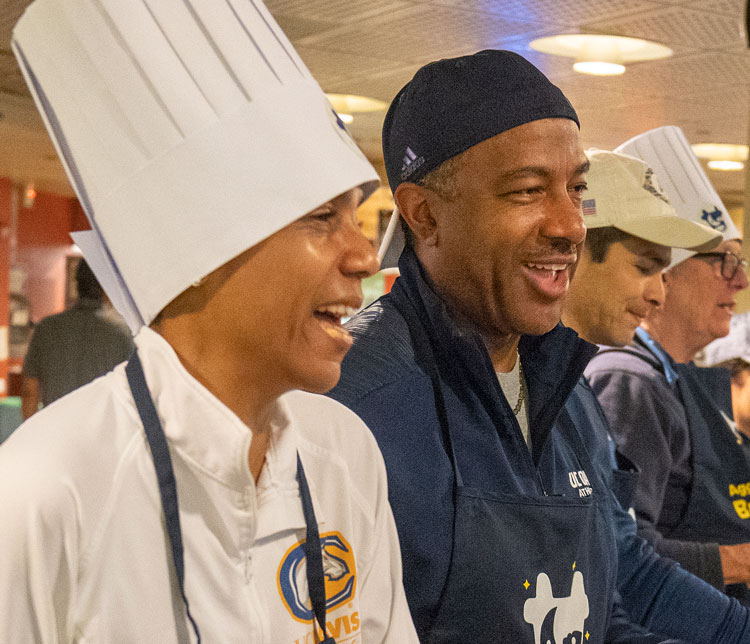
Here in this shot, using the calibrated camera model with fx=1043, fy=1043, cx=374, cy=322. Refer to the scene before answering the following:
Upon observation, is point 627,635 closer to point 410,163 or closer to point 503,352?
point 503,352

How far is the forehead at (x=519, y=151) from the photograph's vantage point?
153 cm

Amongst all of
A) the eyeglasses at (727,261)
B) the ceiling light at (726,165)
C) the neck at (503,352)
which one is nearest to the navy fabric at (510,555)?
the neck at (503,352)

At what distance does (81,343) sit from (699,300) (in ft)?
9.55

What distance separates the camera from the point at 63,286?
1289cm

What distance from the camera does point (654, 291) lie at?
2.41 m

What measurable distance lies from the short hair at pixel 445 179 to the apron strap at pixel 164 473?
0.71 metres

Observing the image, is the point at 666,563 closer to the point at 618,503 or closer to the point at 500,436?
the point at 618,503

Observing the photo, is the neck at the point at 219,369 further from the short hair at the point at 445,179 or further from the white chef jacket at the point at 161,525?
the short hair at the point at 445,179

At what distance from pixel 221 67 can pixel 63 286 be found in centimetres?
1237

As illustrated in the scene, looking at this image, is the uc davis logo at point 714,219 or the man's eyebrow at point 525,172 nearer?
the man's eyebrow at point 525,172

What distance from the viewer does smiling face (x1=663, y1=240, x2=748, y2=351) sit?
2.79m

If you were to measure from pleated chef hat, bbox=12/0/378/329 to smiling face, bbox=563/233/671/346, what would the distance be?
4.22ft

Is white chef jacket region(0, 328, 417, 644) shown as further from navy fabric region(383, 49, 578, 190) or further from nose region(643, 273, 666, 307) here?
nose region(643, 273, 666, 307)

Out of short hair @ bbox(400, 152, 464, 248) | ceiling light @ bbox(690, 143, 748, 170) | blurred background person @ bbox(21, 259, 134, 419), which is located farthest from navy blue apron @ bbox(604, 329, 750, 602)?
ceiling light @ bbox(690, 143, 748, 170)
